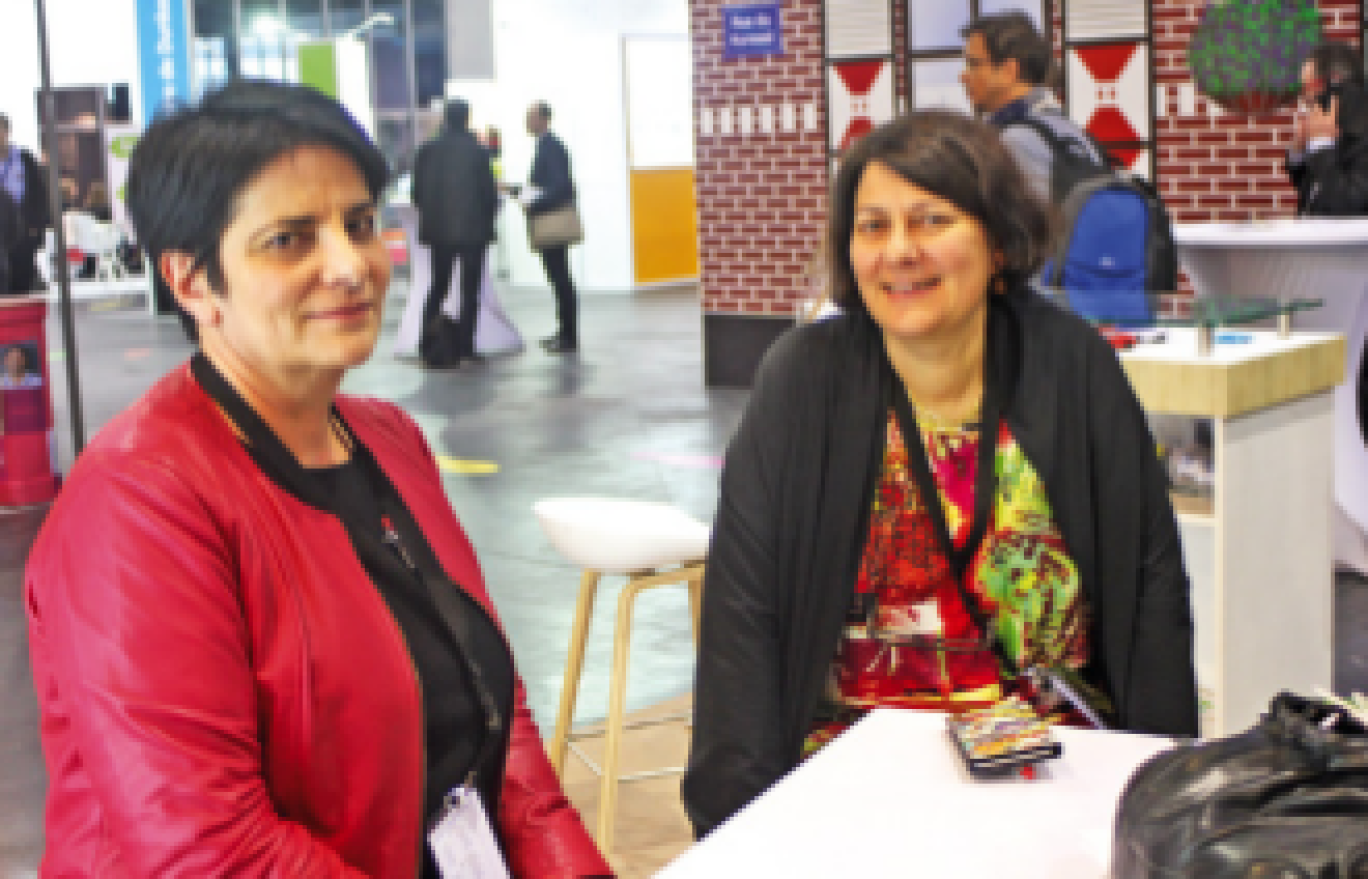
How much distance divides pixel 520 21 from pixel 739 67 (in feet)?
30.3

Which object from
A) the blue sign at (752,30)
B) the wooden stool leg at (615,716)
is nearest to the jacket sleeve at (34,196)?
the blue sign at (752,30)

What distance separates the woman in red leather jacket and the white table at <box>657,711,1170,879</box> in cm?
30

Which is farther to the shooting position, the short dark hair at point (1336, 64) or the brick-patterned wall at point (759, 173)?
the brick-patterned wall at point (759, 173)

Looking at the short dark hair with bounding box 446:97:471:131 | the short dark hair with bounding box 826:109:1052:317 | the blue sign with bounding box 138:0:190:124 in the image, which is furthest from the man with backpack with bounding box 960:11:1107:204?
the blue sign with bounding box 138:0:190:124

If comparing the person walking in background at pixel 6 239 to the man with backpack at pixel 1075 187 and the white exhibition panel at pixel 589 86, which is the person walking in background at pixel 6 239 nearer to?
the man with backpack at pixel 1075 187

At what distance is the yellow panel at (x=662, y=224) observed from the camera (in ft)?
57.7

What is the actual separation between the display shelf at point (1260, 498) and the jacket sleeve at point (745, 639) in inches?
65.8

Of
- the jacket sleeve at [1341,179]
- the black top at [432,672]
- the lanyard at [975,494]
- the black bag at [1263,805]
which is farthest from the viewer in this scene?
the jacket sleeve at [1341,179]

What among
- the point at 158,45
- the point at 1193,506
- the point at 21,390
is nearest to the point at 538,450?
the point at 21,390

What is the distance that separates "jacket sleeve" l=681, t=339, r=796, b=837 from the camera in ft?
7.71

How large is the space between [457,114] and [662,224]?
20.8ft

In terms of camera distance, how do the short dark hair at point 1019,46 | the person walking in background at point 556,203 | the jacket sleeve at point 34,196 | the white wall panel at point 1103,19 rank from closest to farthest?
the short dark hair at point 1019,46
the white wall panel at point 1103,19
the jacket sleeve at point 34,196
the person walking in background at point 556,203

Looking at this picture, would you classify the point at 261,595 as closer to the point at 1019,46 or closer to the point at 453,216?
the point at 1019,46

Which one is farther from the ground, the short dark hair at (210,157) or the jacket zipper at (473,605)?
the short dark hair at (210,157)
